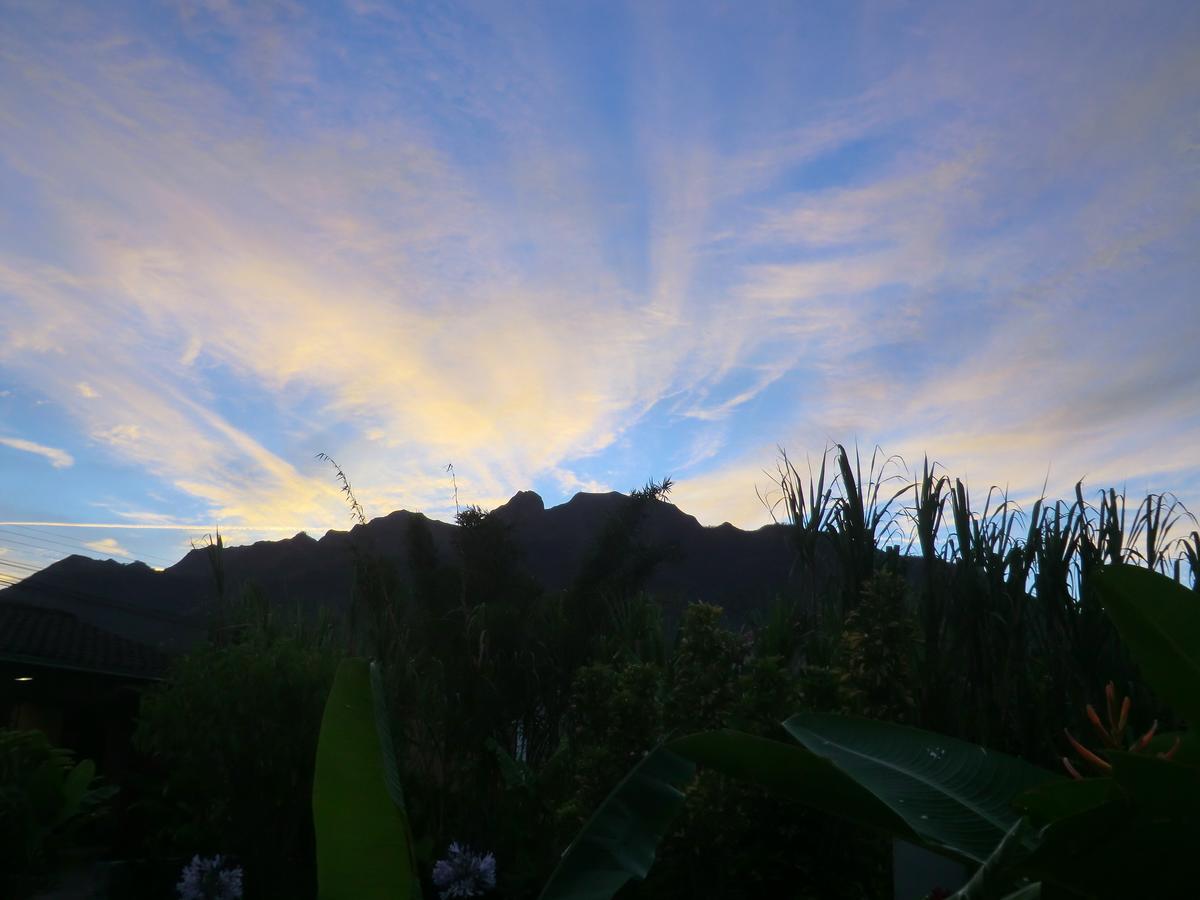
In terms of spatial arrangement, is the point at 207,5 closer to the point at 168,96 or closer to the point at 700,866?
the point at 168,96

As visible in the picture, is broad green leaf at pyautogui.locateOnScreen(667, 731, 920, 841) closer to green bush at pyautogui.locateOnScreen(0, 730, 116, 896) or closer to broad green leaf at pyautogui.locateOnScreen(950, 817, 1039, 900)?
broad green leaf at pyautogui.locateOnScreen(950, 817, 1039, 900)

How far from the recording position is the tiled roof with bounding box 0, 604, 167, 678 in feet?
33.4

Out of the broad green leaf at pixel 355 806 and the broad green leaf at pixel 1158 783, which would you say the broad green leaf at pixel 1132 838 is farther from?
the broad green leaf at pixel 355 806

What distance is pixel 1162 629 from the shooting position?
0.60 metres

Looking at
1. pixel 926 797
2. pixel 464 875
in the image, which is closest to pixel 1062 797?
pixel 926 797

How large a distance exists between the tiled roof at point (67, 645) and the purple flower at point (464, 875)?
23.0 ft

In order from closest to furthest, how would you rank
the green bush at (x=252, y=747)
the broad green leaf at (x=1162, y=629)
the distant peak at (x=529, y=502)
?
1. the broad green leaf at (x=1162, y=629)
2. the green bush at (x=252, y=747)
3. the distant peak at (x=529, y=502)

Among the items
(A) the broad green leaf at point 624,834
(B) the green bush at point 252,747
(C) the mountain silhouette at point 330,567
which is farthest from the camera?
(C) the mountain silhouette at point 330,567

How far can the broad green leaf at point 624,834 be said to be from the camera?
76cm

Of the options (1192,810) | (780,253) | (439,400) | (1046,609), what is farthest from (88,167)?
(1192,810)

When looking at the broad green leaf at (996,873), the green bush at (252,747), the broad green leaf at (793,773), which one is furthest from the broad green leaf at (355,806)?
the green bush at (252,747)

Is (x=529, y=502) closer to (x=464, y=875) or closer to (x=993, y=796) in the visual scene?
(x=464, y=875)

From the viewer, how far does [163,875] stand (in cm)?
782

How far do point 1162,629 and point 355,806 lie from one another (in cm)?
83
